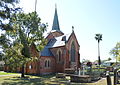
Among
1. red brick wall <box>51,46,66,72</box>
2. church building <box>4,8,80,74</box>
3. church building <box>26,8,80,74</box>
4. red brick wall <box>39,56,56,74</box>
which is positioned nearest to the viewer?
red brick wall <box>39,56,56,74</box>

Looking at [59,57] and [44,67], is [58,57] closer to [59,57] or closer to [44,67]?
[59,57]

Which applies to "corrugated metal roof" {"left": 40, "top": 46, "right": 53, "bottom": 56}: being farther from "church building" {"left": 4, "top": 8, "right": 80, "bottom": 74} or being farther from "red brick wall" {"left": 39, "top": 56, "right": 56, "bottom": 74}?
"red brick wall" {"left": 39, "top": 56, "right": 56, "bottom": 74}

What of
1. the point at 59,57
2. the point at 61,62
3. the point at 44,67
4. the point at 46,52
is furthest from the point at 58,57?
the point at 44,67

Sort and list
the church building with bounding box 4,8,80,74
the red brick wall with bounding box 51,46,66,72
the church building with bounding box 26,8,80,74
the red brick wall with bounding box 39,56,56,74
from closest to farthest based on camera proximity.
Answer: the red brick wall with bounding box 39,56,56,74
the church building with bounding box 4,8,80,74
the church building with bounding box 26,8,80,74
the red brick wall with bounding box 51,46,66,72

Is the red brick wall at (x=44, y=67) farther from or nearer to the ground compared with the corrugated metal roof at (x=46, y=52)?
nearer to the ground


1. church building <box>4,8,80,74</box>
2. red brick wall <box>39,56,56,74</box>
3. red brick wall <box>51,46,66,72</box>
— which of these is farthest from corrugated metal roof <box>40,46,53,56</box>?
red brick wall <box>51,46,66,72</box>

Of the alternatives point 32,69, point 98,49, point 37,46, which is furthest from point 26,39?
point 98,49

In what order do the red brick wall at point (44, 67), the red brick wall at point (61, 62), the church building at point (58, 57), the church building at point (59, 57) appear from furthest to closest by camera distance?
1. the red brick wall at point (61, 62)
2. the church building at point (59, 57)
3. the church building at point (58, 57)
4. the red brick wall at point (44, 67)

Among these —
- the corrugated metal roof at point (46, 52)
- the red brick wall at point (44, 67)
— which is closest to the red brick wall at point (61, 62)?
the red brick wall at point (44, 67)

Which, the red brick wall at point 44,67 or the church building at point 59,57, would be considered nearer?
the red brick wall at point 44,67

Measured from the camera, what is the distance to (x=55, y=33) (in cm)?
4991

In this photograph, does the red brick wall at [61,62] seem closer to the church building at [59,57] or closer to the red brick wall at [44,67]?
the church building at [59,57]

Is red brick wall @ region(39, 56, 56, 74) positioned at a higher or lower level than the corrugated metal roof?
lower

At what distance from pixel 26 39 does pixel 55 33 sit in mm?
24628
